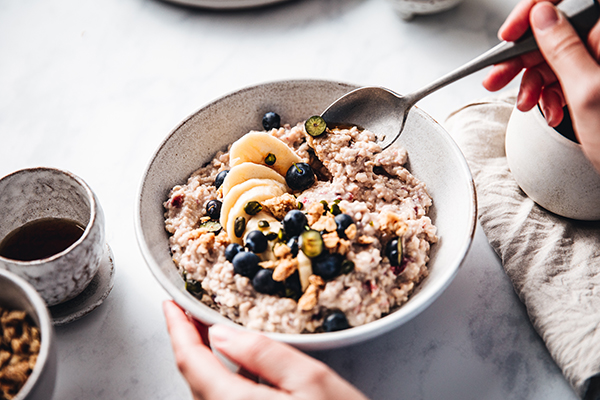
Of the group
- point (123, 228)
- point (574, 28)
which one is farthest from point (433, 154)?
point (123, 228)

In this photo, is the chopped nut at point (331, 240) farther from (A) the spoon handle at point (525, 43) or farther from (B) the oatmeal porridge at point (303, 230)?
(A) the spoon handle at point (525, 43)

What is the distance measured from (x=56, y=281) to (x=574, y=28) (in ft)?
4.22

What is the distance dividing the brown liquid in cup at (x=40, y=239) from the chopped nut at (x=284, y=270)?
0.55m

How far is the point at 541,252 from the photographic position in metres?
1.29

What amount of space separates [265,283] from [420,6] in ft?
4.43

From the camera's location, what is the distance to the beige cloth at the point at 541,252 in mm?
1132

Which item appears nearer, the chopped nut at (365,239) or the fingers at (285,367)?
the fingers at (285,367)

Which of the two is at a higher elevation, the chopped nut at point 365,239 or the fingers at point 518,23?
the fingers at point 518,23

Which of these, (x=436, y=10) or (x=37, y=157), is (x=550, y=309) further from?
(x=37, y=157)

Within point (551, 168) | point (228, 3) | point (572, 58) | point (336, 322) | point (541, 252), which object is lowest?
point (541, 252)

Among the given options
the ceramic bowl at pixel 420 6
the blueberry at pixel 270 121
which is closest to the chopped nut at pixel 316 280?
the blueberry at pixel 270 121

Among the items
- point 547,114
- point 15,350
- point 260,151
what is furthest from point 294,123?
point 15,350

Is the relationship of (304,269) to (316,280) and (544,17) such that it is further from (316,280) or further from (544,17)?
(544,17)

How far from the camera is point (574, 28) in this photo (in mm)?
1051
